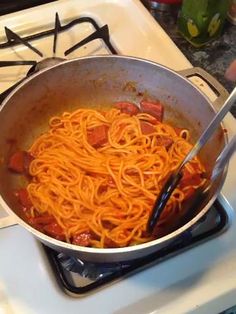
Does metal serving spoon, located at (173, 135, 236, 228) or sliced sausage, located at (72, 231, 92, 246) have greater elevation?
metal serving spoon, located at (173, 135, 236, 228)

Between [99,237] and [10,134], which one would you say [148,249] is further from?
[10,134]

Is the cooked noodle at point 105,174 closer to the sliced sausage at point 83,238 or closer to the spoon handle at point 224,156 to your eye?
the sliced sausage at point 83,238

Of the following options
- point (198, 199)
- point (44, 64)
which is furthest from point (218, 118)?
point (44, 64)

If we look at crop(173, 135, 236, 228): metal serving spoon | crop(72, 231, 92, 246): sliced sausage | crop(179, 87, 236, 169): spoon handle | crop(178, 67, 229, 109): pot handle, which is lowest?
crop(72, 231, 92, 246): sliced sausage

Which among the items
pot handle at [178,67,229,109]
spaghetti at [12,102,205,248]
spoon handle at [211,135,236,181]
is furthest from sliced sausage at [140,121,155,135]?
spoon handle at [211,135,236,181]

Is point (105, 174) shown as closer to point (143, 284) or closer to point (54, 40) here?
point (143, 284)

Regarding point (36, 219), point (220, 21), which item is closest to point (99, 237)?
point (36, 219)

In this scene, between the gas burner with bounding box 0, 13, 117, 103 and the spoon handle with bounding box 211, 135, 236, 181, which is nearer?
the spoon handle with bounding box 211, 135, 236, 181

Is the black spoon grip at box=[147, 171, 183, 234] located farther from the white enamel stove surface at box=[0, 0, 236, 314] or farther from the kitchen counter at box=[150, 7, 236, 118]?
the kitchen counter at box=[150, 7, 236, 118]

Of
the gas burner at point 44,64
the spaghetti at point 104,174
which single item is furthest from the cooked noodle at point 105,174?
the gas burner at point 44,64
